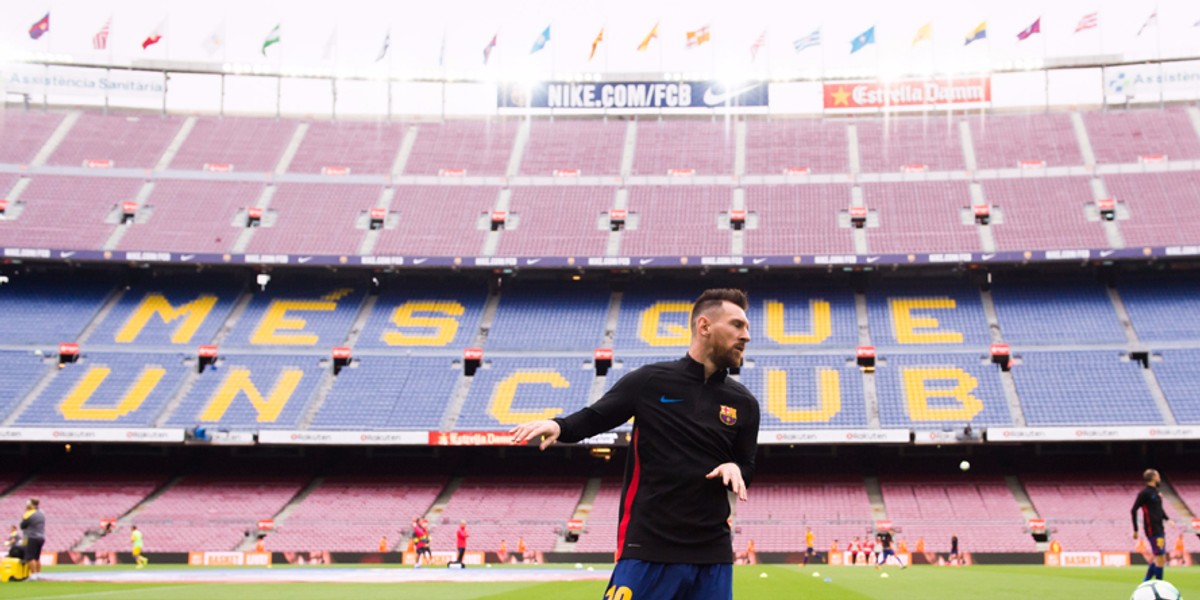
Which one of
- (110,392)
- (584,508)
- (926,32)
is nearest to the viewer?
(584,508)

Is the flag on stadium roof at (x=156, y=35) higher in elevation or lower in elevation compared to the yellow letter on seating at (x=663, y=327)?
higher

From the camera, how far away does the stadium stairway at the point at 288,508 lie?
43312mm

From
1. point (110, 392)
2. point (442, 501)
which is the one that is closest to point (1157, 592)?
point (442, 501)

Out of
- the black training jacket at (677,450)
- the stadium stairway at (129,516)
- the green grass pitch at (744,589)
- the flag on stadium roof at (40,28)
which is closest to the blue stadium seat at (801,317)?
the green grass pitch at (744,589)

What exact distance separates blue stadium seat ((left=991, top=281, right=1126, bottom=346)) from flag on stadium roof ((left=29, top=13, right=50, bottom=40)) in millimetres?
58462

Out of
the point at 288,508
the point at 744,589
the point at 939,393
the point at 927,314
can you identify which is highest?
the point at 927,314

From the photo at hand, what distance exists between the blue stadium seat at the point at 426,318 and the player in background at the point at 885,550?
22807 millimetres

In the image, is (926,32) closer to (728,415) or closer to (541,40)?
(541,40)

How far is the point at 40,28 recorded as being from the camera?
65875 mm

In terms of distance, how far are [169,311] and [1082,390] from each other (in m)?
45.4

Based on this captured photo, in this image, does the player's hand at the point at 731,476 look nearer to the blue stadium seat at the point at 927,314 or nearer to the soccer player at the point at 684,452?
the soccer player at the point at 684,452

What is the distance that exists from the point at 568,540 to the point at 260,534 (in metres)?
12.8

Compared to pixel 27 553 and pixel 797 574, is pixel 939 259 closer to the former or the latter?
pixel 797 574

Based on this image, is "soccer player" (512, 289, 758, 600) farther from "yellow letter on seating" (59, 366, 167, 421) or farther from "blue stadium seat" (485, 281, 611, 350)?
"blue stadium seat" (485, 281, 611, 350)
